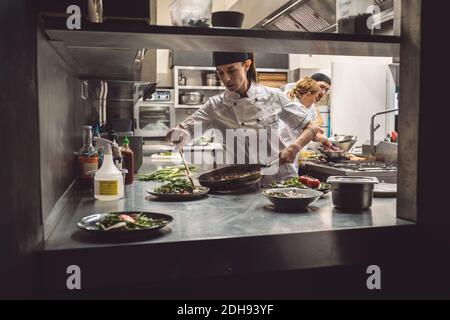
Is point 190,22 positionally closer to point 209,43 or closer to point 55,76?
point 209,43

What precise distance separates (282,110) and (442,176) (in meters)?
1.81

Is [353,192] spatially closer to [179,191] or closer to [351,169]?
[179,191]

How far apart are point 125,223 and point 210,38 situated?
29.7 inches

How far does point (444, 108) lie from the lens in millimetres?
1652

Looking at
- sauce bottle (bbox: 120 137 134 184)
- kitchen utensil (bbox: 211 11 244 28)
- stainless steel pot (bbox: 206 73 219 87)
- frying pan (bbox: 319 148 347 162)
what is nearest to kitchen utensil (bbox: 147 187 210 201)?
sauce bottle (bbox: 120 137 134 184)

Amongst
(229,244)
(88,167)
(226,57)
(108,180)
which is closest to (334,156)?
(226,57)

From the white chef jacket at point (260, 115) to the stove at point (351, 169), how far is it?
10.3 inches

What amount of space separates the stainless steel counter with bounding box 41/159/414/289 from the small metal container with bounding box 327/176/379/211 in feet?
0.20

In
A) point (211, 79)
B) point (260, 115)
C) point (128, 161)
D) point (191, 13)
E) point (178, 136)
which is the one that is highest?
point (211, 79)

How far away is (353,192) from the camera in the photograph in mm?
1854

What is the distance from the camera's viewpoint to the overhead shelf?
157 centimetres

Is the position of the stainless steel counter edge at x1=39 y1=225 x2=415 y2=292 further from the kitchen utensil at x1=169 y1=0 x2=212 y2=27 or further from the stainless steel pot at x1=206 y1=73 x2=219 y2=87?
the stainless steel pot at x1=206 y1=73 x2=219 y2=87

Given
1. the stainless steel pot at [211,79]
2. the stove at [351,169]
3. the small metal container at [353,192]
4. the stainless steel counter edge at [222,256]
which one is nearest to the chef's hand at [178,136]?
the stove at [351,169]

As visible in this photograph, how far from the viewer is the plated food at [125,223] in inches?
55.5
